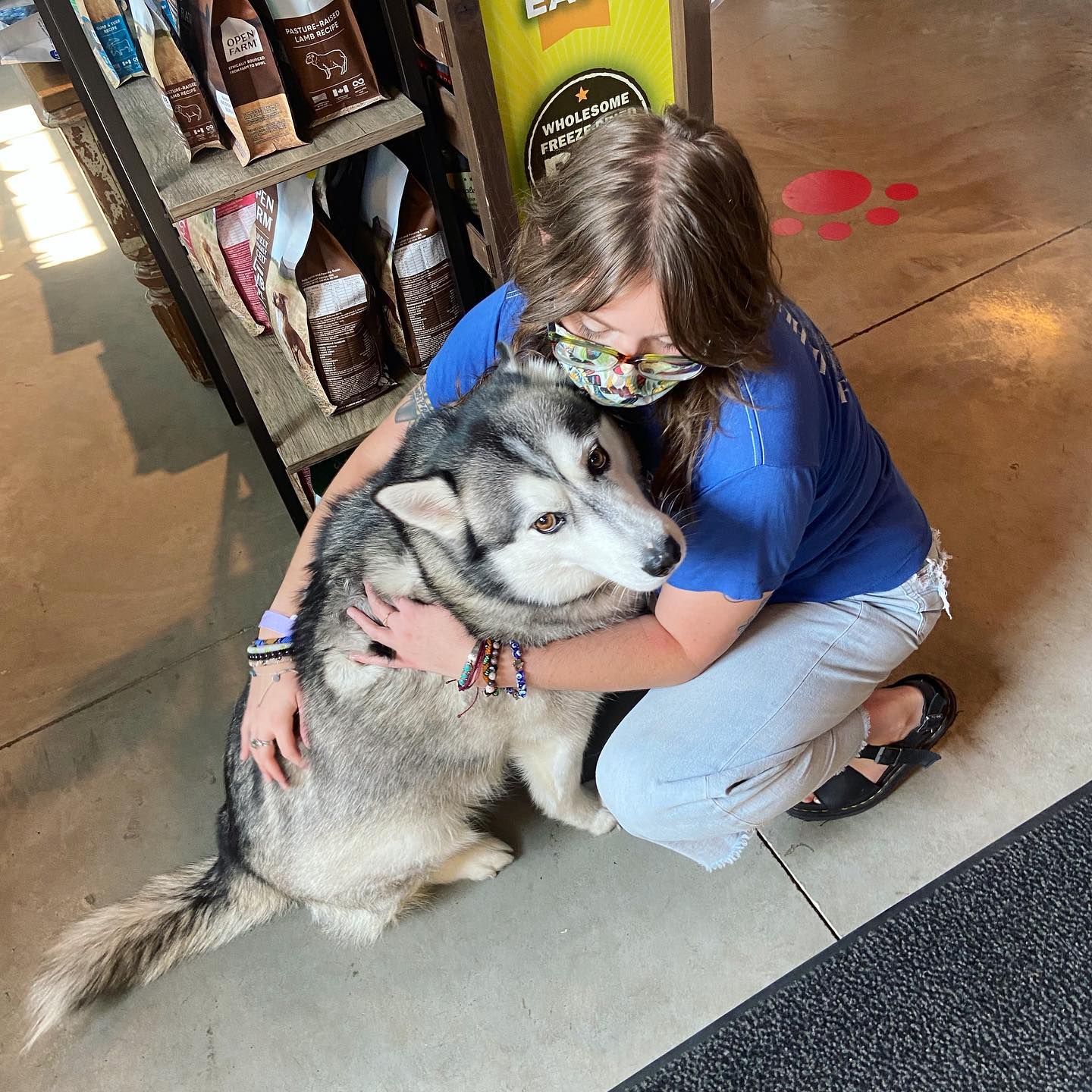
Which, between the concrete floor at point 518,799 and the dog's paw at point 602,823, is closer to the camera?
the concrete floor at point 518,799

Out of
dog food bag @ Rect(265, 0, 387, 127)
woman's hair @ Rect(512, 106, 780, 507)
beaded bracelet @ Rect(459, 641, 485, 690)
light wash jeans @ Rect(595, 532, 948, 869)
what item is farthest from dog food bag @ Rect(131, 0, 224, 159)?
light wash jeans @ Rect(595, 532, 948, 869)

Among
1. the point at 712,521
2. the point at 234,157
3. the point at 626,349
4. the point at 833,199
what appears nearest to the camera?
the point at 626,349

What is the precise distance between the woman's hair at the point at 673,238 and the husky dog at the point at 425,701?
0.71 feet

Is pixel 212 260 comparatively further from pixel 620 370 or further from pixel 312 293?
pixel 620 370

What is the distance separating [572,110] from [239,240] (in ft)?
2.96

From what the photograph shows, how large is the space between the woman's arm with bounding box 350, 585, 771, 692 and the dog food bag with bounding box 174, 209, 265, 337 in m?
1.16

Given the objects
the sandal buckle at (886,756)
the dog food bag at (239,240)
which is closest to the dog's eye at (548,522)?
the sandal buckle at (886,756)

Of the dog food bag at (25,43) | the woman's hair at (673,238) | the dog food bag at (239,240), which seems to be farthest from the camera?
the dog food bag at (25,43)

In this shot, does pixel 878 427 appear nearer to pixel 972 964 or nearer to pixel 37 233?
pixel 972 964

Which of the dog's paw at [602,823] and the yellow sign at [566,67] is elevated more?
the yellow sign at [566,67]

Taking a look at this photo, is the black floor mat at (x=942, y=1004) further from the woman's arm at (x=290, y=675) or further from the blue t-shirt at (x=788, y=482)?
the woman's arm at (x=290, y=675)

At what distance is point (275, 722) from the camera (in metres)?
1.63

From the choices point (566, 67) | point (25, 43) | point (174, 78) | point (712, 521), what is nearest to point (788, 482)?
point (712, 521)

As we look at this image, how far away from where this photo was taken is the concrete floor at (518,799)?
1.80 m
